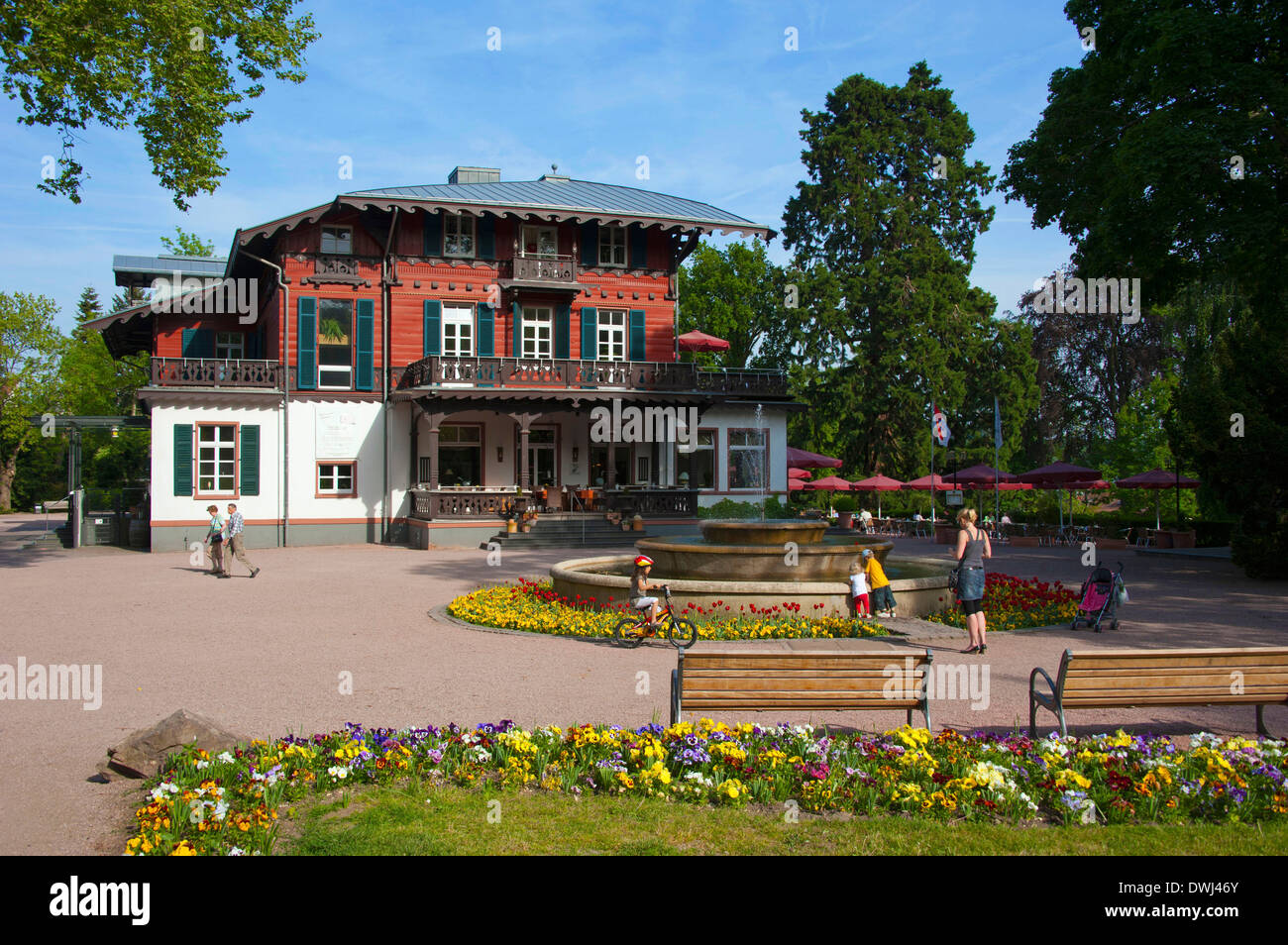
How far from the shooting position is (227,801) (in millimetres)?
5172

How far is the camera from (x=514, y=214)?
30.2m

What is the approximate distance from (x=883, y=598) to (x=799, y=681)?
259 inches

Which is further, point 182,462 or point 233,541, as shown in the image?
point 182,462

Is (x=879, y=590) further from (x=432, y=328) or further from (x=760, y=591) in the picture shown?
(x=432, y=328)

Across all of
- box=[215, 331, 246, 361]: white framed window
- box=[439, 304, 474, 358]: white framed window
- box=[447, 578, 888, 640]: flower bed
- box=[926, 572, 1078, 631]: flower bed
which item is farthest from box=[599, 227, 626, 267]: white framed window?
box=[926, 572, 1078, 631]: flower bed

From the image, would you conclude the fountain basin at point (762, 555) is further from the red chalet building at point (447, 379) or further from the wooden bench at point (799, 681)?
the red chalet building at point (447, 379)

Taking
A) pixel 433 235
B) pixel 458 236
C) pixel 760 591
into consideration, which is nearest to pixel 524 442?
pixel 458 236

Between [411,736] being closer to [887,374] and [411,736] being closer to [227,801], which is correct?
[227,801]

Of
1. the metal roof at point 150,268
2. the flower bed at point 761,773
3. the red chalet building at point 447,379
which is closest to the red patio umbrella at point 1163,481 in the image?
the red chalet building at point 447,379

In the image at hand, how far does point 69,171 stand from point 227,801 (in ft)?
61.4

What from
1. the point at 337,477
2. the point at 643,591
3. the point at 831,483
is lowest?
the point at 643,591

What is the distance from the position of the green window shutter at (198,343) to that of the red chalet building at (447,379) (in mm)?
75

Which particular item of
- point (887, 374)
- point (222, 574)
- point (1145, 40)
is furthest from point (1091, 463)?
point (222, 574)

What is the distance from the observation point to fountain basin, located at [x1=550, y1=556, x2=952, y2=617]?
12.6 m
